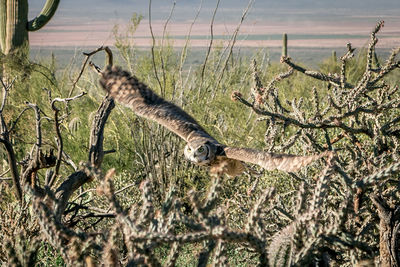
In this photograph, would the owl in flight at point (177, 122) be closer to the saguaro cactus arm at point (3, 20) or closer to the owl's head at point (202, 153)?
the owl's head at point (202, 153)

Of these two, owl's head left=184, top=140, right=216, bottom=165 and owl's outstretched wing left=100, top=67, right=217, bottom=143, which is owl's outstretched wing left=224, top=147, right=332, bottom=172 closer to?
owl's head left=184, top=140, right=216, bottom=165

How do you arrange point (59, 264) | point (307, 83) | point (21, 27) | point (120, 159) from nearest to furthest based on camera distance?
point (59, 264) → point (120, 159) → point (21, 27) → point (307, 83)

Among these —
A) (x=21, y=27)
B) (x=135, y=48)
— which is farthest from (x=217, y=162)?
(x=21, y=27)

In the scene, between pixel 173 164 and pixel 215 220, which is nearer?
pixel 215 220

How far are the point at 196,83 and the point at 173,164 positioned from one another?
1882mm

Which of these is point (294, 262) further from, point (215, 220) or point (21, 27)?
point (21, 27)

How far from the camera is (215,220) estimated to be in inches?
72.6

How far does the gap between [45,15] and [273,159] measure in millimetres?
9498

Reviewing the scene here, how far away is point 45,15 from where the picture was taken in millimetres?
10969

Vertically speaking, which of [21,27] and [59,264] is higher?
[21,27]

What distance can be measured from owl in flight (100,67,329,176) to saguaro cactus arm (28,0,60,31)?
808 cm

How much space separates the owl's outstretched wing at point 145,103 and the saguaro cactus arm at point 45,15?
8074mm

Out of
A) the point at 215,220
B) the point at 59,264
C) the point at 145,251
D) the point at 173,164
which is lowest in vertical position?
the point at 59,264

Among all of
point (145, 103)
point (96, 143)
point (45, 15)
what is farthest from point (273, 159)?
point (45, 15)
